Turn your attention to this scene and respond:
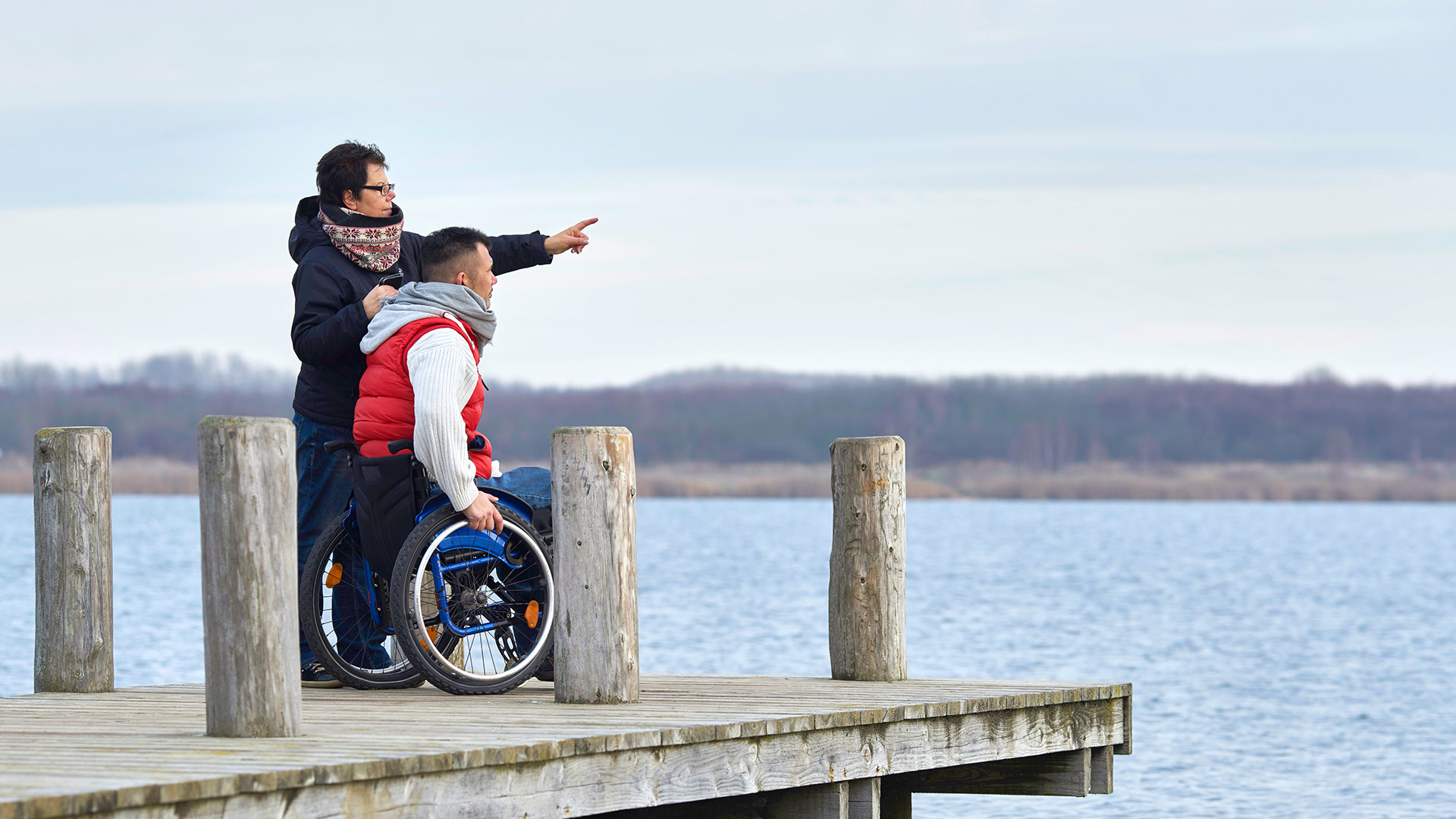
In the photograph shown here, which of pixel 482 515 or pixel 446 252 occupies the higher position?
pixel 446 252

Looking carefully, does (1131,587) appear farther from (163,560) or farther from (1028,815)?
(1028,815)

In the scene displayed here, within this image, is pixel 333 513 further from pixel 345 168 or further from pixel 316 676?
pixel 345 168

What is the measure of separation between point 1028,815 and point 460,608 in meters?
11.7

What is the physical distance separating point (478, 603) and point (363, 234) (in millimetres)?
1457

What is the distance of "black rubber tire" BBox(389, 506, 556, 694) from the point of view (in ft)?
19.1

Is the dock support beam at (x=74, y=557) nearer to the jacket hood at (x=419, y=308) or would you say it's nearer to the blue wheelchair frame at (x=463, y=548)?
the blue wheelchair frame at (x=463, y=548)

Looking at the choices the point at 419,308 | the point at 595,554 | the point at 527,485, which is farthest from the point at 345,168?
the point at 595,554

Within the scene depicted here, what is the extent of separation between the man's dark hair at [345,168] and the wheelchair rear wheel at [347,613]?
120 cm

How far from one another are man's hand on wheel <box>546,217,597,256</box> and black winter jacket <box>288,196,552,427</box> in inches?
9.8

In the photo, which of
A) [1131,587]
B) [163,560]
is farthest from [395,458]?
[163,560]

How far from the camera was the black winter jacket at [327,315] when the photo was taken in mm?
6273

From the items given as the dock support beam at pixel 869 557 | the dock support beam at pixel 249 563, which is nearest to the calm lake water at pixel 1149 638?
the dock support beam at pixel 869 557

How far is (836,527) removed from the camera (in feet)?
23.0

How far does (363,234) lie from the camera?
6422 mm
